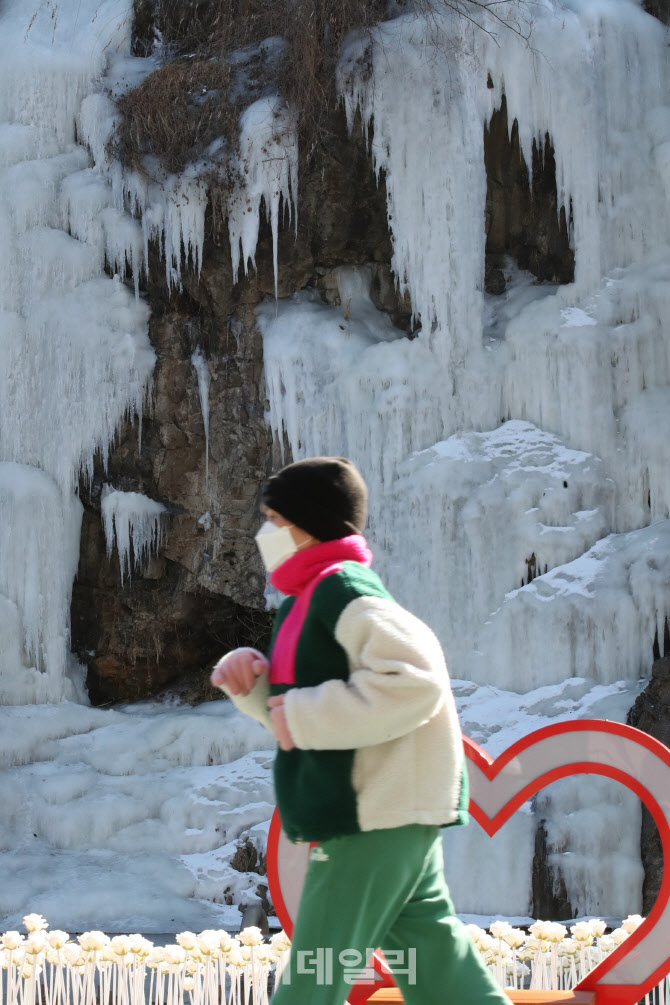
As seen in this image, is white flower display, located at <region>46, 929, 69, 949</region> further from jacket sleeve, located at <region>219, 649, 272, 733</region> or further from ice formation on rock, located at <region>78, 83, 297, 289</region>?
ice formation on rock, located at <region>78, 83, 297, 289</region>

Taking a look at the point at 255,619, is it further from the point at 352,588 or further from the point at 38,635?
the point at 352,588

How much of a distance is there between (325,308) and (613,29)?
2.89 meters

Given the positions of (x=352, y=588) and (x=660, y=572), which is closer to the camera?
(x=352, y=588)

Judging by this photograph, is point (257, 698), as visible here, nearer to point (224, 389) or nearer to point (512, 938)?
point (512, 938)

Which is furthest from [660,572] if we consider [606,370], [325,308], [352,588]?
[352,588]

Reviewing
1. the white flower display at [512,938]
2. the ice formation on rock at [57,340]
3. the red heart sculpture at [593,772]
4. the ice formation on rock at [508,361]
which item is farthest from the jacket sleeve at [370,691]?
the ice formation on rock at [57,340]

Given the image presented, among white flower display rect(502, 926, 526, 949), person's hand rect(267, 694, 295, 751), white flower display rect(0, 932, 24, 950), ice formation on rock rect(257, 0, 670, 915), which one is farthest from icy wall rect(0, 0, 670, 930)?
person's hand rect(267, 694, 295, 751)

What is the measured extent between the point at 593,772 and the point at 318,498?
1200 mm

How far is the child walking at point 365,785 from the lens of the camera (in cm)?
186

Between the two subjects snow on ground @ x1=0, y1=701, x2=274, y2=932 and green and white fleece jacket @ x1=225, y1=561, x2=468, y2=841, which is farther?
snow on ground @ x1=0, y1=701, x2=274, y2=932

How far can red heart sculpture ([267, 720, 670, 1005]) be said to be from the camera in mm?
2635

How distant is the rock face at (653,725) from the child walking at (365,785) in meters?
4.62

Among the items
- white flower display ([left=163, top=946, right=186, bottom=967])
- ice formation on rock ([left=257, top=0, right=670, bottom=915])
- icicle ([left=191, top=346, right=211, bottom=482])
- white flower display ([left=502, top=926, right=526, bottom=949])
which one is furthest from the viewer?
icicle ([left=191, top=346, right=211, bottom=482])

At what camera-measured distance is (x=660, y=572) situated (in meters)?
7.02
